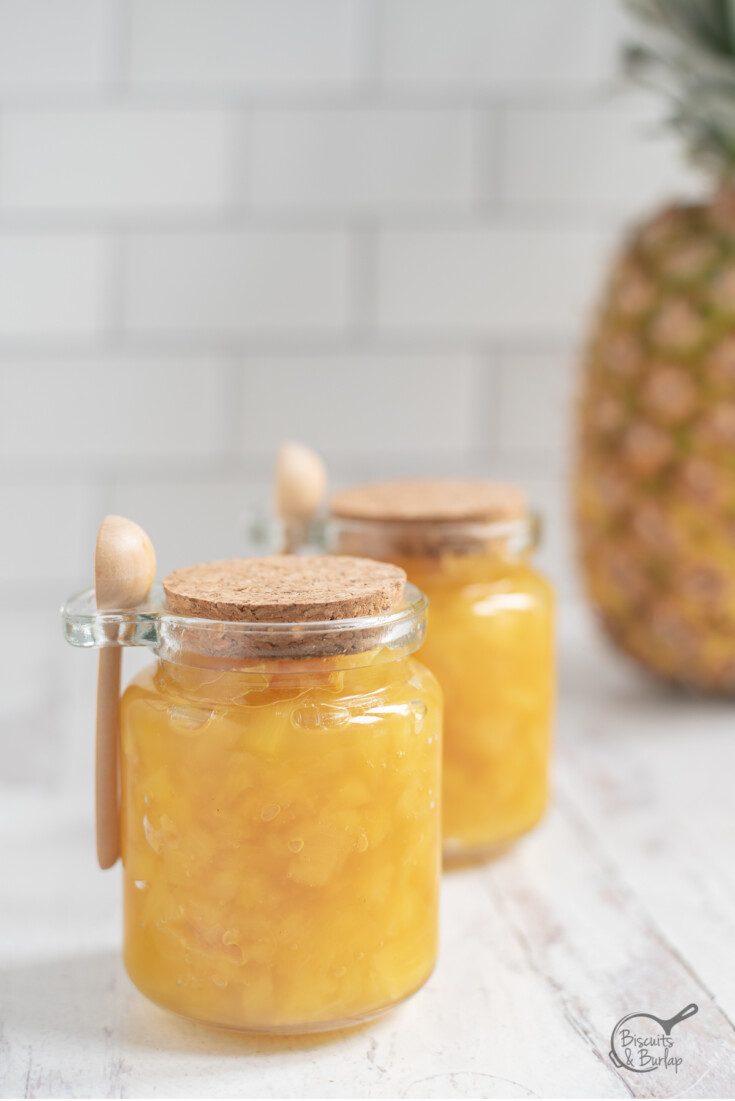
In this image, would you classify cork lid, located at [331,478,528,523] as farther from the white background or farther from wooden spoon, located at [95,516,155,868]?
the white background


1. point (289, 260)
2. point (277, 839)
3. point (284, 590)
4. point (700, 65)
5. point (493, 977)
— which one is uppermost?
point (700, 65)

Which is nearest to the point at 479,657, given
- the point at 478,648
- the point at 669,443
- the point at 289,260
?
the point at 478,648

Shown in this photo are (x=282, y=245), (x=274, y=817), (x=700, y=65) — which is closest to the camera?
(x=274, y=817)

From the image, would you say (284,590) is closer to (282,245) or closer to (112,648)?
(112,648)

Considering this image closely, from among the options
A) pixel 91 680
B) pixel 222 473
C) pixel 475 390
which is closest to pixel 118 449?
pixel 222 473

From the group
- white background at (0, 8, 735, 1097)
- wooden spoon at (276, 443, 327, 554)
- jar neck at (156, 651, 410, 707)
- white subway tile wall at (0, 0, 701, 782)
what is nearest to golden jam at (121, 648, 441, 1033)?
jar neck at (156, 651, 410, 707)

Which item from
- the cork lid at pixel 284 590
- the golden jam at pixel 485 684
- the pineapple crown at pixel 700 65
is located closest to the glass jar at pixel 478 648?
the golden jam at pixel 485 684

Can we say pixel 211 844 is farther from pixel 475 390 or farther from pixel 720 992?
pixel 475 390

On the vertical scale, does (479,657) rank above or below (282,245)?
below
